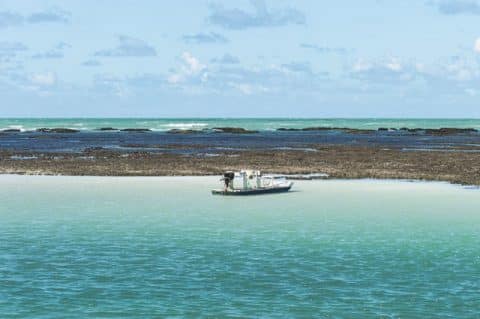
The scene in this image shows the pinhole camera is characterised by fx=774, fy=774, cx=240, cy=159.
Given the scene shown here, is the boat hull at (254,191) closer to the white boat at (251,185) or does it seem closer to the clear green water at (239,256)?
the white boat at (251,185)

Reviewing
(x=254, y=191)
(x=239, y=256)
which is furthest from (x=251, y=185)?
(x=239, y=256)

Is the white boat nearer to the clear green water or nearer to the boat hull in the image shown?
the boat hull

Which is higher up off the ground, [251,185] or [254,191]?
[251,185]

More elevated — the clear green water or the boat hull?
the boat hull

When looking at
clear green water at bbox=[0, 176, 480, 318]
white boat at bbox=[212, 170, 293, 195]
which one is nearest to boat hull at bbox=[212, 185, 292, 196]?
white boat at bbox=[212, 170, 293, 195]

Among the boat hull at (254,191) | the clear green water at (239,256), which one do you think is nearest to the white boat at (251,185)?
the boat hull at (254,191)

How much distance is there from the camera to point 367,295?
794 inches

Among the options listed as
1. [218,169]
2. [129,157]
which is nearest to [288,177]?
[218,169]

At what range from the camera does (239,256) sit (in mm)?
25078

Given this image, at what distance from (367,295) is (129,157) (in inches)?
2115

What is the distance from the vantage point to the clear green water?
760 inches

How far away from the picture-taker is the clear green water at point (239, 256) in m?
19.3

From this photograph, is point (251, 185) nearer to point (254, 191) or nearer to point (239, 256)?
point (254, 191)

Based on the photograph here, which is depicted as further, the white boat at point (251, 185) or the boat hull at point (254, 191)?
the white boat at point (251, 185)
